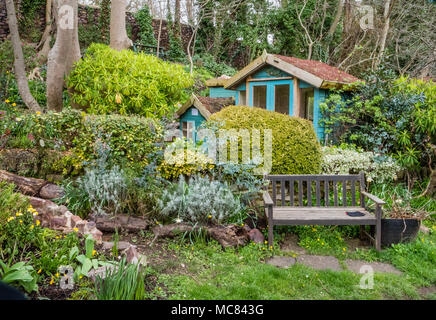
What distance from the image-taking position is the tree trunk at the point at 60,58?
25.6 feet

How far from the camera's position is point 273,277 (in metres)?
3.74

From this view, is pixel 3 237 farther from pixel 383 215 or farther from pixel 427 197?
pixel 427 197

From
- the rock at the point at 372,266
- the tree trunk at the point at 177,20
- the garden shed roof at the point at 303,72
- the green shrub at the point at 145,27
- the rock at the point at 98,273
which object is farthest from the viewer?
the tree trunk at the point at 177,20

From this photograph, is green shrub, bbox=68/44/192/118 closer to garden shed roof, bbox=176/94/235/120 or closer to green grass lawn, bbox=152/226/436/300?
garden shed roof, bbox=176/94/235/120

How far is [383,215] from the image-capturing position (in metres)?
4.79

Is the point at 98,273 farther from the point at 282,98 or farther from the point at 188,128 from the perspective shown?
the point at 282,98

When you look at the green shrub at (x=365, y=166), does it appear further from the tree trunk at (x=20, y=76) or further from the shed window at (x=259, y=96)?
the tree trunk at (x=20, y=76)

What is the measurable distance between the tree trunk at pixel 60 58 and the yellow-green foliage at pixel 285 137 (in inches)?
166

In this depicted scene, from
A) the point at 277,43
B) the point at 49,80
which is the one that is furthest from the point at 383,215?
the point at 277,43

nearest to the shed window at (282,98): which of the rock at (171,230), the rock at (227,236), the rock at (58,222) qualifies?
the rock at (227,236)

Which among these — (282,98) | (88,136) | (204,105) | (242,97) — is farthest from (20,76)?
(282,98)

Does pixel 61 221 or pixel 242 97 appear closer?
pixel 61 221

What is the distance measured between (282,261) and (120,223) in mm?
2155
